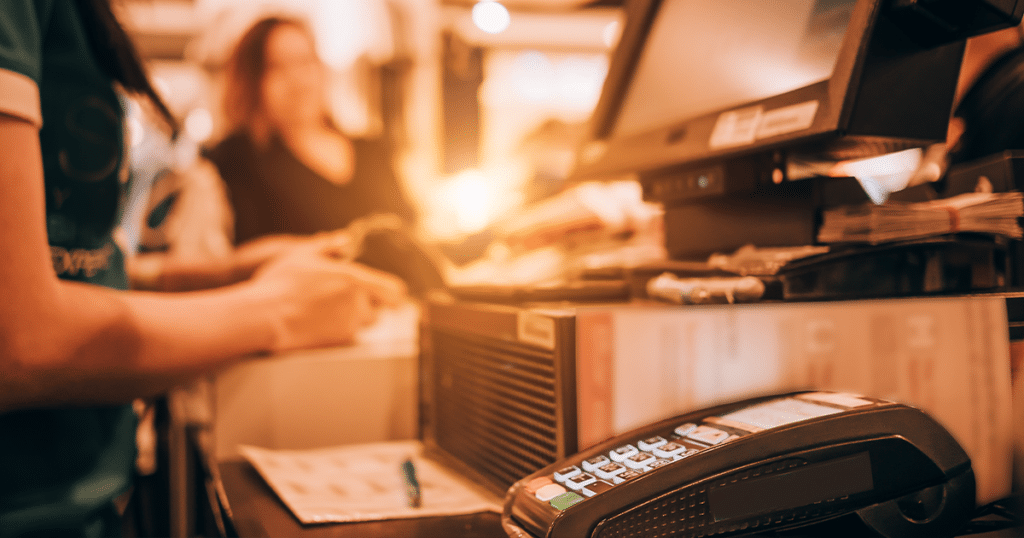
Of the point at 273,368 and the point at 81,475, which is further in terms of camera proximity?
the point at 273,368

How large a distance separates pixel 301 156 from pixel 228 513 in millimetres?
1661

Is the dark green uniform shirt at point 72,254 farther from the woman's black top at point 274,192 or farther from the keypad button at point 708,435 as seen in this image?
the woman's black top at point 274,192

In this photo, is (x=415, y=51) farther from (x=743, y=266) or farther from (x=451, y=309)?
(x=743, y=266)

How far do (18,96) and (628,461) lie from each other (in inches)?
20.5

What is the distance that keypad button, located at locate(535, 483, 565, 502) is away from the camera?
0.41m

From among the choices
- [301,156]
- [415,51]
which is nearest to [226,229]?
[301,156]

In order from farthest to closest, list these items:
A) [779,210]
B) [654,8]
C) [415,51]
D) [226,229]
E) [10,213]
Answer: [415,51]
[226,229]
[654,8]
[779,210]
[10,213]

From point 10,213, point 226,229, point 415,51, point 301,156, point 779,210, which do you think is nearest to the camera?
point 10,213

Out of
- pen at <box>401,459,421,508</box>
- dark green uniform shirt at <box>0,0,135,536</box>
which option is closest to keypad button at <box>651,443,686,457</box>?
pen at <box>401,459,421,508</box>

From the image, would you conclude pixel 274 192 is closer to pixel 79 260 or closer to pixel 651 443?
pixel 79 260

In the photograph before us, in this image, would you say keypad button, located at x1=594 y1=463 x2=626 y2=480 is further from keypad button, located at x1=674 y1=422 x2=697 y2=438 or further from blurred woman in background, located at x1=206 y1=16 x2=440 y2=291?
blurred woman in background, located at x1=206 y1=16 x2=440 y2=291

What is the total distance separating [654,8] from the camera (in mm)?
762

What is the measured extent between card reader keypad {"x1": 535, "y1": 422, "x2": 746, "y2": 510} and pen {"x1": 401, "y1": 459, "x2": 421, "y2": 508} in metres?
0.17

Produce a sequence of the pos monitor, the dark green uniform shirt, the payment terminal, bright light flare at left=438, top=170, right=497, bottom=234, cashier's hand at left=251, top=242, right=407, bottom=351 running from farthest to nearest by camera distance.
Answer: bright light flare at left=438, top=170, right=497, bottom=234
cashier's hand at left=251, top=242, right=407, bottom=351
the dark green uniform shirt
the pos monitor
the payment terminal
